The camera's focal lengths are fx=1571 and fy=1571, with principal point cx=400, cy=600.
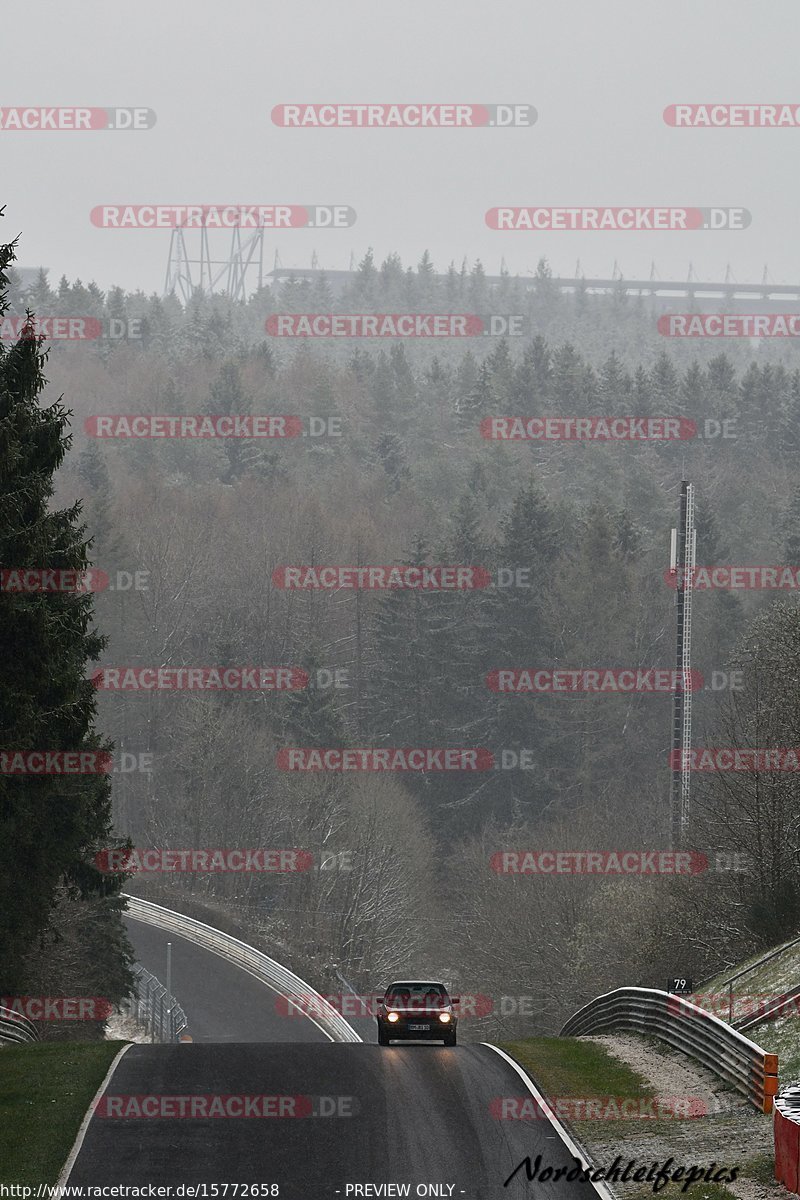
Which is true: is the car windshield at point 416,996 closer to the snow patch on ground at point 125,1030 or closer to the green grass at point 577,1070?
the green grass at point 577,1070

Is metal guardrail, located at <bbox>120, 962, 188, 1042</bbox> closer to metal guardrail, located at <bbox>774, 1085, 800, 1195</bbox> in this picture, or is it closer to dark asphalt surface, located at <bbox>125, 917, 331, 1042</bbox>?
dark asphalt surface, located at <bbox>125, 917, 331, 1042</bbox>

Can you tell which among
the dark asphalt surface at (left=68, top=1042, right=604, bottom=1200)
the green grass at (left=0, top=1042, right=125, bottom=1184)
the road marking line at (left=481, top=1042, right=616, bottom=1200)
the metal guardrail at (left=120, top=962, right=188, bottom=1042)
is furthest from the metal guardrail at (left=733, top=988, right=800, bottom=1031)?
the metal guardrail at (left=120, top=962, right=188, bottom=1042)

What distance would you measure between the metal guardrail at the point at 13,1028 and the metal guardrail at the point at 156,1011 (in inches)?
772

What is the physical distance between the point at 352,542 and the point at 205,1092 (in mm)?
87480

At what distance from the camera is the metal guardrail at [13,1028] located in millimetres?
25781

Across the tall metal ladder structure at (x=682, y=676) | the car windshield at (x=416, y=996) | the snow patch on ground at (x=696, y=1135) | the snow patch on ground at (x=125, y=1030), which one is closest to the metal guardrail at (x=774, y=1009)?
the snow patch on ground at (x=696, y=1135)

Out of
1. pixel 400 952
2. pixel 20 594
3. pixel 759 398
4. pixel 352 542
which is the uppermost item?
pixel 759 398

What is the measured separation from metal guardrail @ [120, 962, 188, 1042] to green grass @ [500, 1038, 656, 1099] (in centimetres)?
2397

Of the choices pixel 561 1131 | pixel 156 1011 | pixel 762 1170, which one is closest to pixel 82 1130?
pixel 561 1131

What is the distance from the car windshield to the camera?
2789 centimetres

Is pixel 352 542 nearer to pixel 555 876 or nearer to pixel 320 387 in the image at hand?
pixel 320 387

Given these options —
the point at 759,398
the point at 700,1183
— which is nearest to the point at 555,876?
the point at 700,1183

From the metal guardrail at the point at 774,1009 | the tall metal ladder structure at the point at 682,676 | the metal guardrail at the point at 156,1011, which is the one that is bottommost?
the metal guardrail at the point at 156,1011

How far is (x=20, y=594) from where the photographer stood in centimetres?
1905
